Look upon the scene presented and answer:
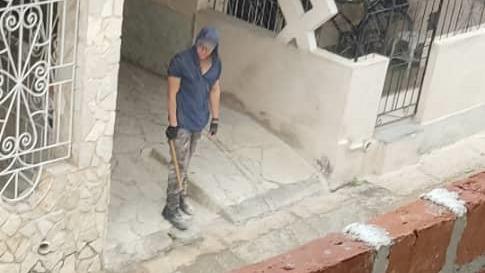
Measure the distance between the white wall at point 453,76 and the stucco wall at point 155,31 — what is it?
2.32m

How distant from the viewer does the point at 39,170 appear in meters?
6.93

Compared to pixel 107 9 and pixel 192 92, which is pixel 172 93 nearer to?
pixel 192 92

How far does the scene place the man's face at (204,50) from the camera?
7.50 m

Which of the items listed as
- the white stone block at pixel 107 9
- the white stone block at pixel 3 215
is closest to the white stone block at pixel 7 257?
the white stone block at pixel 3 215

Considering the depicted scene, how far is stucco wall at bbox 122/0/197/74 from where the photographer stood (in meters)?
10.1

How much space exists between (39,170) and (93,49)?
0.89 metres

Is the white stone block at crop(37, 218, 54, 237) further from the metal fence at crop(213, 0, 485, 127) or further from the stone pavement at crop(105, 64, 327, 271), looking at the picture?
the metal fence at crop(213, 0, 485, 127)

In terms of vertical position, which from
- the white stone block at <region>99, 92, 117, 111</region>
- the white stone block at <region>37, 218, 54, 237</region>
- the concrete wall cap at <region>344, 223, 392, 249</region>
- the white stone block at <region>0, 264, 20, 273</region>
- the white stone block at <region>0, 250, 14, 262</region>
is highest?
the concrete wall cap at <region>344, 223, 392, 249</region>

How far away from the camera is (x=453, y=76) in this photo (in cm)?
1021

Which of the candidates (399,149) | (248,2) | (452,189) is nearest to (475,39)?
(399,149)

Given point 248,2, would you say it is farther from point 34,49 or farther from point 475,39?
point 34,49

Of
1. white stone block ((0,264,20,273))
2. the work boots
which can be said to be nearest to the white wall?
the work boots

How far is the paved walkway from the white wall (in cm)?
46

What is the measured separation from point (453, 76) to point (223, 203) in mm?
3012
